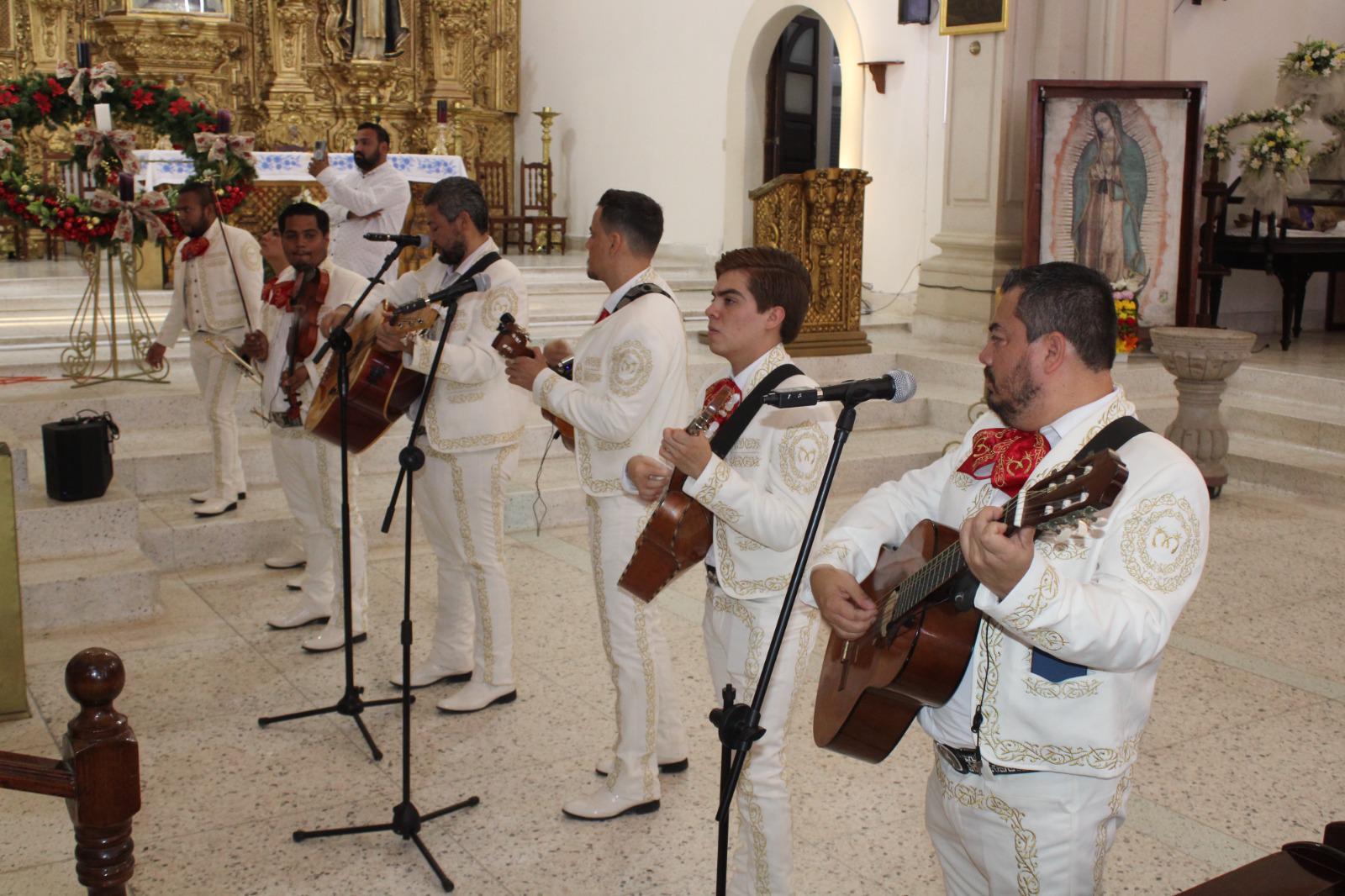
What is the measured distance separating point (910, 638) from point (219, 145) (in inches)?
255

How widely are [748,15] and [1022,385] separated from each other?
35.8 feet

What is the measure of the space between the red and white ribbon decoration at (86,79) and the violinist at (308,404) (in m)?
2.97

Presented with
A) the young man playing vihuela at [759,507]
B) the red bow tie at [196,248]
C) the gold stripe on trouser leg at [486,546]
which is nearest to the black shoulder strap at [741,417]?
the young man playing vihuela at [759,507]

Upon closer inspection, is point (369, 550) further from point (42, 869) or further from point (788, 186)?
point (788, 186)

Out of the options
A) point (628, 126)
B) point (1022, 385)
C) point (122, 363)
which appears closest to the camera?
point (1022, 385)

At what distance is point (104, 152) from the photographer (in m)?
7.33

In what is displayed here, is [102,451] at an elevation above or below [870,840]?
above

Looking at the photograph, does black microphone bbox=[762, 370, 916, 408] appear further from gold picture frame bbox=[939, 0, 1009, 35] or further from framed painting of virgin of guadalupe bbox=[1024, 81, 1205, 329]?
gold picture frame bbox=[939, 0, 1009, 35]

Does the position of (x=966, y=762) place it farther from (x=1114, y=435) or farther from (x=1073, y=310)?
(x=1073, y=310)

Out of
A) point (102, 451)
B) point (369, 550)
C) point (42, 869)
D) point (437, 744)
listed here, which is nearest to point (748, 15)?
point (369, 550)

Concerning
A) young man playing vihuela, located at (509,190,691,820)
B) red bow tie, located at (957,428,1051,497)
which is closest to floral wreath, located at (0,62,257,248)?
young man playing vihuela, located at (509,190,691,820)

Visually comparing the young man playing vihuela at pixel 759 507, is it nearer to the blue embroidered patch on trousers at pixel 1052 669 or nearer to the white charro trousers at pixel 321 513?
the blue embroidered patch on trousers at pixel 1052 669

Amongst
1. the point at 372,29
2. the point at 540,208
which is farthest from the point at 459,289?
the point at 372,29

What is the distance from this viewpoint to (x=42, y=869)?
3367 mm
